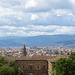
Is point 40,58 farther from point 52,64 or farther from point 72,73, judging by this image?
point 72,73

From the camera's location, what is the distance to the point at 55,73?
151ft

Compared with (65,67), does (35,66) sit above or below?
below

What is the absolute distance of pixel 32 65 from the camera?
60.9 metres

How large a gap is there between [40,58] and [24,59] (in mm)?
5266

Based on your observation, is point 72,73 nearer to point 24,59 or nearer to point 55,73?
point 55,73

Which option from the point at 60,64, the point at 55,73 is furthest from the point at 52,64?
the point at 60,64

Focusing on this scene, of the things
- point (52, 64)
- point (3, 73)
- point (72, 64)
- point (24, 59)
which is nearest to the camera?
point (3, 73)

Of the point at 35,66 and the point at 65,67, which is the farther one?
the point at 35,66

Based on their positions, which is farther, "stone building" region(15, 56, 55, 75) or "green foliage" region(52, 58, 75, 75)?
"stone building" region(15, 56, 55, 75)

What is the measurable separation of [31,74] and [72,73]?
2096cm

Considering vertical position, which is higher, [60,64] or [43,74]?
[60,64]

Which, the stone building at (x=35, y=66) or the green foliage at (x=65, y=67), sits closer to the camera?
the green foliage at (x=65, y=67)

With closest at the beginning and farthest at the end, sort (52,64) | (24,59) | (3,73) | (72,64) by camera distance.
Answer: (3,73), (72,64), (52,64), (24,59)

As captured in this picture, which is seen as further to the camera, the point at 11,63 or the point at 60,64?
the point at 11,63
